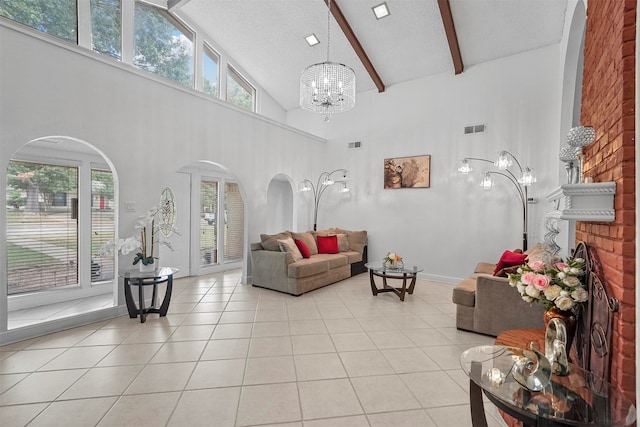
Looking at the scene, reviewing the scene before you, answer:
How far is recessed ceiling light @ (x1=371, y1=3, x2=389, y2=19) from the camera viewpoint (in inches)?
184

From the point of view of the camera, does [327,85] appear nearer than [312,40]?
Yes

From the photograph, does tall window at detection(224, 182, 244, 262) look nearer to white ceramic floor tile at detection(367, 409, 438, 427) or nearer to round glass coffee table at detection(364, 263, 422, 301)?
round glass coffee table at detection(364, 263, 422, 301)

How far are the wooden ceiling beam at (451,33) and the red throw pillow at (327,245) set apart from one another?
155 inches

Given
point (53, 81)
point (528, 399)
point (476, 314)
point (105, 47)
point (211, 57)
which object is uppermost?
point (211, 57)

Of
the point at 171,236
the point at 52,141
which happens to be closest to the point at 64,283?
the point at 171,236

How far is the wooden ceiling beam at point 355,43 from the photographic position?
483cm

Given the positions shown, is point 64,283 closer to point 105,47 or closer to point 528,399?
point 105,47

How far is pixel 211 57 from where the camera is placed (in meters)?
6.17

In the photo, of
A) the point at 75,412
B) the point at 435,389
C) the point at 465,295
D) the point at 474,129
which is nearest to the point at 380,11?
the point at 474,129

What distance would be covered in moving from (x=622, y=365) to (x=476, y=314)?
6.60 ft

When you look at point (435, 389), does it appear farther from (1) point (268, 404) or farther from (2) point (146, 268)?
(2) point (146, 268)

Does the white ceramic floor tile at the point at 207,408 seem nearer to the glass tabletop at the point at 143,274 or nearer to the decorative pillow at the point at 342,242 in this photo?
the glass tabletop at the point at 143,274

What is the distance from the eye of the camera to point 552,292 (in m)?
1.85

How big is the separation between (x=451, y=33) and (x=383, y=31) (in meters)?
1.10
